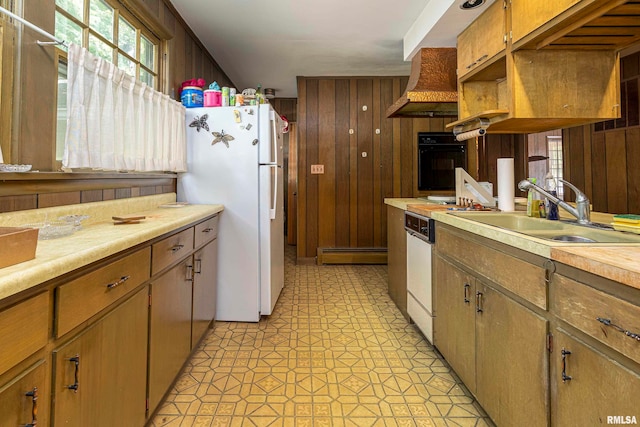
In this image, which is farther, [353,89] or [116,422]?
[353,89]

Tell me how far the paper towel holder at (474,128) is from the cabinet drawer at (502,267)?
816 mm

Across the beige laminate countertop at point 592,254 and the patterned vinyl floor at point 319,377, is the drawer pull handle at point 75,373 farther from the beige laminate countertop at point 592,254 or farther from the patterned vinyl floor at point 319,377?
the beige laminate countertop at point 592,254

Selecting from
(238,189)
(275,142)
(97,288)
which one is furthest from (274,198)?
(97,288)

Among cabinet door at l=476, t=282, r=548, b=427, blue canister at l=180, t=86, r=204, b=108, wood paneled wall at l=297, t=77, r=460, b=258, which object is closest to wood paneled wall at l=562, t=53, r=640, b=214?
wood paneled wall at l=297, t=77, r=460, b=258

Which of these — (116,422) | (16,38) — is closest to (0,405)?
(116,422)

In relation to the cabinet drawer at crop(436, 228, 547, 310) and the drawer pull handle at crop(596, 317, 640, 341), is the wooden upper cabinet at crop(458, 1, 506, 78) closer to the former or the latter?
the cabinet drawer at crop(436, 228, 547, 310)

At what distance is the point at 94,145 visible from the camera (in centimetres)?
165

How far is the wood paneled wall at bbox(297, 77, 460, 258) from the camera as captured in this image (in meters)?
4.69

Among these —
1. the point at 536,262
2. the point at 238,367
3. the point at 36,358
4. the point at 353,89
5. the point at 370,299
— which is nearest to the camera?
the point at 36,358

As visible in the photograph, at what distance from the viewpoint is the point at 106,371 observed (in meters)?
1.08

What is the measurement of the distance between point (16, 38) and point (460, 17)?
267 cm

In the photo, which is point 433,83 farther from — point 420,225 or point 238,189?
point 238,189

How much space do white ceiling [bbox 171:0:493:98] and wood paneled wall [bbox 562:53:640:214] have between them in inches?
88.5

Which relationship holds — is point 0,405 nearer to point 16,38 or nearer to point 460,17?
point 16,38
